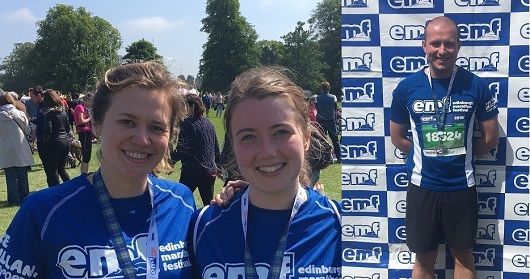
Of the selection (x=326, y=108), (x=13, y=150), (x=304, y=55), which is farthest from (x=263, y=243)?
(x=304, y=55)

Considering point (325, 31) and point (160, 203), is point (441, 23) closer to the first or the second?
point (160, 203)

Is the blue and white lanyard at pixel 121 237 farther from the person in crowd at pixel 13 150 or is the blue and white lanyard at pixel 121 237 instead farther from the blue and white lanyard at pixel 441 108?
the person in crowd at pixel 13 150

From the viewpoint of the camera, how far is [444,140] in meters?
2.64

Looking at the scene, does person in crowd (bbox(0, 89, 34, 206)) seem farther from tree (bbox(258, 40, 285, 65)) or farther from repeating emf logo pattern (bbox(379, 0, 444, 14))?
tree (bbox(258, 40, 285, 65))

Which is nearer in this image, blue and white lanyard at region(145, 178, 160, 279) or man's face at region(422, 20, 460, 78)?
blue and white lanyard at region(145, 178, 160, 279)

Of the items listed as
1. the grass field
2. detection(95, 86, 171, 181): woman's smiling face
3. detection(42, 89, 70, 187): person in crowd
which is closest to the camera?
detection(95, 86, 171, 181): woman's smiling face

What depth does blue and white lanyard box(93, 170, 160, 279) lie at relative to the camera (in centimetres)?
207

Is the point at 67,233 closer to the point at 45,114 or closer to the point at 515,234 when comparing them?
the point at 515,234

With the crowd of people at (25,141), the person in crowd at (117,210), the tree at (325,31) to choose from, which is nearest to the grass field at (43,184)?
the crowd of people at (25,141)

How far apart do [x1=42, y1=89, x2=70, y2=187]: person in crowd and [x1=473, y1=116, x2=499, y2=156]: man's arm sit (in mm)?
7660

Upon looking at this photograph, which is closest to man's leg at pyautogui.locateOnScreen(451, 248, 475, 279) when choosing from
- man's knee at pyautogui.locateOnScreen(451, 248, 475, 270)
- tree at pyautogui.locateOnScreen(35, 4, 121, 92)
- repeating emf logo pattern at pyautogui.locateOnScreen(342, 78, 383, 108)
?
man's knee at pyautogui.locateOnScreen(451, 248, 475, 270)

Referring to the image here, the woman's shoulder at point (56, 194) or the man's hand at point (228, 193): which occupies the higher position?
the woman's shoulder at point (56, 194)

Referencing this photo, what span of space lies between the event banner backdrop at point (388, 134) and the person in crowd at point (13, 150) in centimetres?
765

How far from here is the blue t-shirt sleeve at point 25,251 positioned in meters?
2.04
